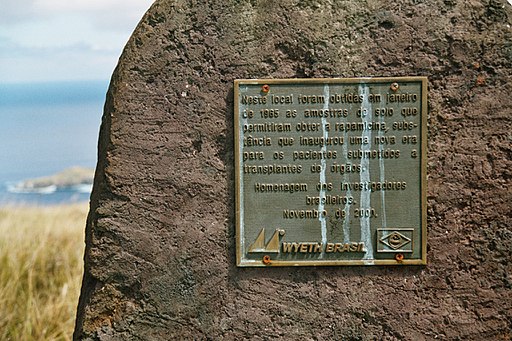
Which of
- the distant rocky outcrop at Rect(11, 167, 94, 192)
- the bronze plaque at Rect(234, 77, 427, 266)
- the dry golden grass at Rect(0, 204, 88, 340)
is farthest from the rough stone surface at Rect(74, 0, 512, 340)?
the distant rocky outcrop at Rect(11, 167, 94, 192)

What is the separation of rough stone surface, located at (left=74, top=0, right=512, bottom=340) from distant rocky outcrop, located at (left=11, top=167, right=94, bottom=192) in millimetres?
23856

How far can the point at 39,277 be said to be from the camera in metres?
6.43

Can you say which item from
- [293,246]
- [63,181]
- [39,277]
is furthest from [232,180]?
[63,181]

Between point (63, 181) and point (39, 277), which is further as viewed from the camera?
point (63, 181)

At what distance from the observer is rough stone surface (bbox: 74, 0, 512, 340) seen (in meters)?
3.67

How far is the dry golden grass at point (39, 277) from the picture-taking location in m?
5.54

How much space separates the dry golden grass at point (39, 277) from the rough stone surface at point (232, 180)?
1.83m

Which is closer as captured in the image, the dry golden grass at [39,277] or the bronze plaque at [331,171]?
the bronze plaque at [331,171]

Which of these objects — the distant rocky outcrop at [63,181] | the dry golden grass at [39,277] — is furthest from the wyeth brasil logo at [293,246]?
the distant rocky outcrop at [63,181]

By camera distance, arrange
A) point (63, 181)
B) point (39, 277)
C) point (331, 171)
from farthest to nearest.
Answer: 1. point (63, 181)
2. point (39, 277)
3. point (331, 171)

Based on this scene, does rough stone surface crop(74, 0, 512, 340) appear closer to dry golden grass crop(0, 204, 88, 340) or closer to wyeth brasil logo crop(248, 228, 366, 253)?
wyeth brasil logo crop(248, 228, 366, 253)

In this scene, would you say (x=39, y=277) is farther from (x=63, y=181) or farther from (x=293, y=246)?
(x=63, y=181)

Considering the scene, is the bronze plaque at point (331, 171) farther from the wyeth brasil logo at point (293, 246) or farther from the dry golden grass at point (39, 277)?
the dry golden grass at point (39, 277)

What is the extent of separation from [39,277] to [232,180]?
11.1 ft
